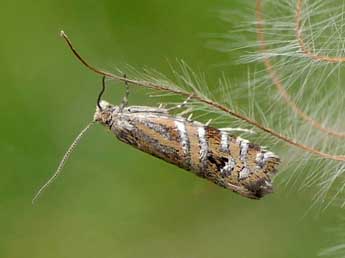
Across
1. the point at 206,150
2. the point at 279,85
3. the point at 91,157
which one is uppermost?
the point at 279,85

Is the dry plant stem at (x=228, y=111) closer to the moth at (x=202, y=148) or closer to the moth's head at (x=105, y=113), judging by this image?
the moth at (x=202, y=148)

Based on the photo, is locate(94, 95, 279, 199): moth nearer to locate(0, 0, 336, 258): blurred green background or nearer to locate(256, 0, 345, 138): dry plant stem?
locate(256, 0, 345, 138): dry plant stem

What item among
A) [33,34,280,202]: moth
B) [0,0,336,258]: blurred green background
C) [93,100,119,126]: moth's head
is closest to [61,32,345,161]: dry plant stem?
[33,34,280,202]: moth

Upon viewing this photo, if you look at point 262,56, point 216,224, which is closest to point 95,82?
point 216,224

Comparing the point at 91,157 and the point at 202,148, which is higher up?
the point at 202,148

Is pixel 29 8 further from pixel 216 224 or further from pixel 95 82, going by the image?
pixel 216 224

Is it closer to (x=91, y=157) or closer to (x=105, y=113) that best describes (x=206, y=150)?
(x=105, y=113)

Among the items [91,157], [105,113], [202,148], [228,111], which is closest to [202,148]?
[202,148]

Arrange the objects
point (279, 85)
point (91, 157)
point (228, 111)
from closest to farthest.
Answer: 1. point (228, 111)
2. point (279, 85)
3. point (91, 157)
